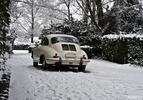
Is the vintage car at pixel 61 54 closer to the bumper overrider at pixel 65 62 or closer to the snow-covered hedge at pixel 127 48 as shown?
the bumper overrider at pixel 65 62

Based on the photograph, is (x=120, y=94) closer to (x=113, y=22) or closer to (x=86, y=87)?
(x=86, y=87)

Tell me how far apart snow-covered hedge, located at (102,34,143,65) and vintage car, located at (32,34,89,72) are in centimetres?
375

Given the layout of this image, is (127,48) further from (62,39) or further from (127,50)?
(62,39)

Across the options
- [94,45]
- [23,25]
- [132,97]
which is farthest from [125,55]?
[23,25]

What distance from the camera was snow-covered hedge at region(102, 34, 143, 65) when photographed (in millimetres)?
13977

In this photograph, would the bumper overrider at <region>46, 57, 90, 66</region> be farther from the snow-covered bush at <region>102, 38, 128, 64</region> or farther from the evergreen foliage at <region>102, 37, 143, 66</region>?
the snow-covered bush at <region>102, 38, 128, 64</region>

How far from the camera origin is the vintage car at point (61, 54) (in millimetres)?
11039

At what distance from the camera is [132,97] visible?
5.71 m

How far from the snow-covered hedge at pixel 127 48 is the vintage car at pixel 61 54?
3749 mm

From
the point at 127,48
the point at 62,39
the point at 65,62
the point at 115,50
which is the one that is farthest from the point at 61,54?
the point at 115,50

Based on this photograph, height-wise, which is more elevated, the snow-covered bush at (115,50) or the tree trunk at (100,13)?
the tree trunk at (100,13)

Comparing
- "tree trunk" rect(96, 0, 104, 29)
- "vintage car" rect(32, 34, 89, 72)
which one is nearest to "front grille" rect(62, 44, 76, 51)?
"vintage car" rect(32, 34, 89, 72)

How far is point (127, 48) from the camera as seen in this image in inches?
564

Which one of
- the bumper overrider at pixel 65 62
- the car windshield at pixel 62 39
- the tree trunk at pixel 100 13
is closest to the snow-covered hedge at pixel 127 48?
the car windshield at pixel 62 39
